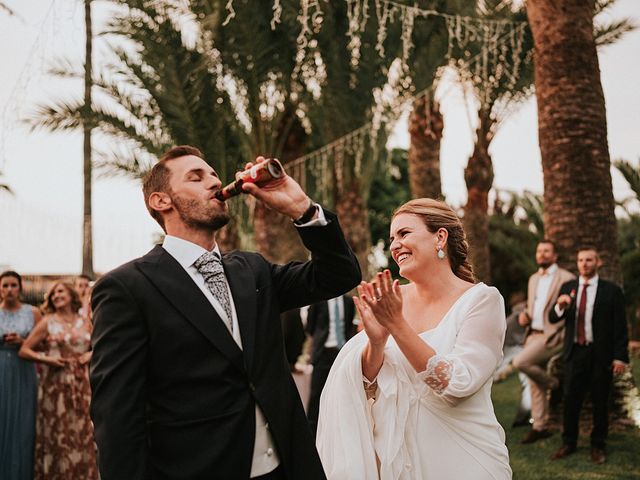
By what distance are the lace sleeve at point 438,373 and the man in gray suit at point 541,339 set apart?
5.50 metres

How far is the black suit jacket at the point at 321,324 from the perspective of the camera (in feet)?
33.3

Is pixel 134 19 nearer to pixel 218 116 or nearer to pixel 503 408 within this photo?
pixel 218 116

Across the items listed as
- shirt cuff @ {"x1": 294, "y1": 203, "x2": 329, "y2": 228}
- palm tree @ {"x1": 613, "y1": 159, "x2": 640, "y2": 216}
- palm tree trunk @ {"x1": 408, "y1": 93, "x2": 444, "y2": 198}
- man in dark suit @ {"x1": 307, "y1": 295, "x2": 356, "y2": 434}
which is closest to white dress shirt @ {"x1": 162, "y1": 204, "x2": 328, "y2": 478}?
shirt cuff @ {"x1": 294, "y1": 203, "x2": 329, "y2": 228}

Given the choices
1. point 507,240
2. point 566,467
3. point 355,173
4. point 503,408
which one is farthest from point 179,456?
point 507,240

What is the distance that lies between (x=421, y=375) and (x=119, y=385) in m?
1.51

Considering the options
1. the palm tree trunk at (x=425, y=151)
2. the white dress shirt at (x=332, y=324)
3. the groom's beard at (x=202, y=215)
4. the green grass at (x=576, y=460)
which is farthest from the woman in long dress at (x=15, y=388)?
the palm tree trunk at (x=425, y=151)

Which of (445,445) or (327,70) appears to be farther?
(327,70)

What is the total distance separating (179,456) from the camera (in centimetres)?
262

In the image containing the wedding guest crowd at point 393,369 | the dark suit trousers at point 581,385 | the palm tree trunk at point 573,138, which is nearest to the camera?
the wedding guest crowd at point 393,369

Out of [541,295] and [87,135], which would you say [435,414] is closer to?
[541,295]

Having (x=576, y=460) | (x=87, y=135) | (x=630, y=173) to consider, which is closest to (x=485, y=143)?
(x=630, y=173)

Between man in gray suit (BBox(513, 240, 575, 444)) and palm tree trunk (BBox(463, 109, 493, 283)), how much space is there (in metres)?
6.66

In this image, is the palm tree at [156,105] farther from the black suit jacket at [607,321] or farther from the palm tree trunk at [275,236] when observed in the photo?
the black suit jacket at [607,321]

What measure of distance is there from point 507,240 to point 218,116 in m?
10.2
